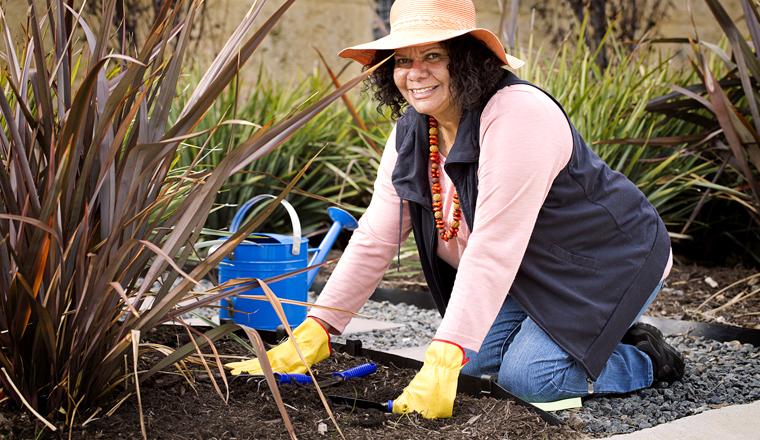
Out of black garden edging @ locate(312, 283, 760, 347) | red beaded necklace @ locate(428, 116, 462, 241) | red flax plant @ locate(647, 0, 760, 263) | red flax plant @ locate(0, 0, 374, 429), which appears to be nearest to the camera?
red flax plant @ locate(0, 0, 374, 429)

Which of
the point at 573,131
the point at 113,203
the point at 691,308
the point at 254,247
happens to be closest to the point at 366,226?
the point at 254,247

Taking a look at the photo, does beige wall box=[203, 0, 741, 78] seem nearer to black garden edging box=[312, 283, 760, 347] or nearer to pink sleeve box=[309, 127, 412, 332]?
black garden edging box=[312, 283, 760, 347]

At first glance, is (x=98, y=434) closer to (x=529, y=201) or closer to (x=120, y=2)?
(x=120, y=2)

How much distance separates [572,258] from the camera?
2.55 meters

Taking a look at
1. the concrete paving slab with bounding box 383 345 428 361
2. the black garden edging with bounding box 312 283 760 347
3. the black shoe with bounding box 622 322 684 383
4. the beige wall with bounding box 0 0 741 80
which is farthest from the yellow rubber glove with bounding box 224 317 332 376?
the beige wall with bounding box 0 0 741 80

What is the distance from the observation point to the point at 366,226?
2.72 meters

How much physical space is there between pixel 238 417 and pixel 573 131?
114 centimetres

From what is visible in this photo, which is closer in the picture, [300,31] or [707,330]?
[707,330]

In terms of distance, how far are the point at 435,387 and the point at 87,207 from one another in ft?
2.89

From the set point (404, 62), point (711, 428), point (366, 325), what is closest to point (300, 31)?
point (366, 325)

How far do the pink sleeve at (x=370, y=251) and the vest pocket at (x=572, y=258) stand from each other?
0.44 metres

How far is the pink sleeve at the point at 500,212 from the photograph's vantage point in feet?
7.41

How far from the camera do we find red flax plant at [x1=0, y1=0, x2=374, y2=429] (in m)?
1.76

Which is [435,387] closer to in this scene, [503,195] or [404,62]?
[503,195]
